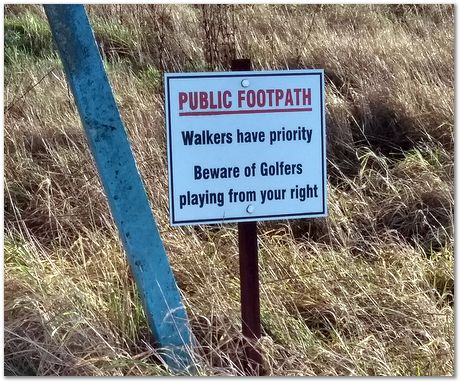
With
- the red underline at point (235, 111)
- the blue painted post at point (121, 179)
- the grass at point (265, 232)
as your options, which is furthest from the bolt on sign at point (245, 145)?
the grass at point (265, 232)

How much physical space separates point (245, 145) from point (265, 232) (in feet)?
4.35

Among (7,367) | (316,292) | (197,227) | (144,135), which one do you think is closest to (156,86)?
(144,135)

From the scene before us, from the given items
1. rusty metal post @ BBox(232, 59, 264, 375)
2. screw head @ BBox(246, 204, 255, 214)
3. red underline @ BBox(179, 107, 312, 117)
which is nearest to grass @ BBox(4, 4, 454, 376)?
rusty metal post @ BBox(232, 59, 264, 375)

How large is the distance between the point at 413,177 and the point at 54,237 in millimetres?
1965

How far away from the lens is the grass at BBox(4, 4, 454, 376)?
286 centimetres

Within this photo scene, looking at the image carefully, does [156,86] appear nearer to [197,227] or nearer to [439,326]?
[197,227]

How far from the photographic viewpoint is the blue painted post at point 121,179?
270cm

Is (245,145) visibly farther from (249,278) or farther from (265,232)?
(265,232)

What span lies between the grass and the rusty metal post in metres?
0.11

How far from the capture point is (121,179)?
8.97ft

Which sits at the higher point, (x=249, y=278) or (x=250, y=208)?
(x=250, y=208)

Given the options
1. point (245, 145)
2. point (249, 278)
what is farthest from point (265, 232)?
point (245, 145)

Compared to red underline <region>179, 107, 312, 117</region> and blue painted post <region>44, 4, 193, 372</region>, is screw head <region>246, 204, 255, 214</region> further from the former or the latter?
blue painted post <region>44, 4, 193, 372</region>

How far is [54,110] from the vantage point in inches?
200
